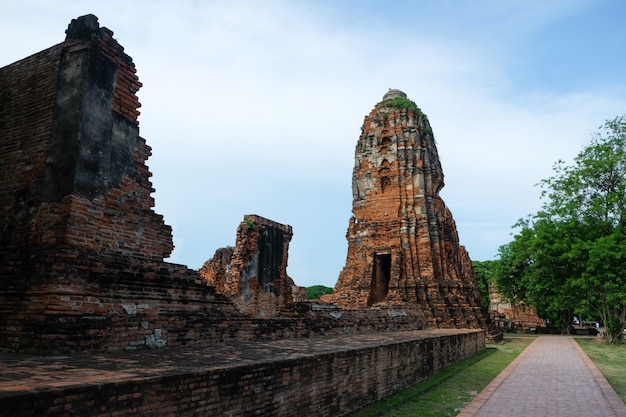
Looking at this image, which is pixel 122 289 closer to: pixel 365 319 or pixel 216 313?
pixel 216 313

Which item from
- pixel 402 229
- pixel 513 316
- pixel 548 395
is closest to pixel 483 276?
pixel 513 316

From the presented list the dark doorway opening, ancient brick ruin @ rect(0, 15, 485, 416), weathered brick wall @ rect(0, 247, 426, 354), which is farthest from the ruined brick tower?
weathered brick wall @ rect(0, 247, 426, 354)

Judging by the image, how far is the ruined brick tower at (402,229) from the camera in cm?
1820

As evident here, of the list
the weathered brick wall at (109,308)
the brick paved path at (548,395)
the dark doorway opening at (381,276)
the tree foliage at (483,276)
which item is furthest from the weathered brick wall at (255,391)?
the tree foliage at (483,276)

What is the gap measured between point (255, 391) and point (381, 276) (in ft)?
54.0

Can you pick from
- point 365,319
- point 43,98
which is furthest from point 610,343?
point 43,98

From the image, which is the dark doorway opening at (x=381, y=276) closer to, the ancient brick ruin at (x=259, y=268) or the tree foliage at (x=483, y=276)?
the ancient brick ruin at (x=259, y=268)

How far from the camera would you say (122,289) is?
5.98 m

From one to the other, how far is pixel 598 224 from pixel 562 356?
815 cm

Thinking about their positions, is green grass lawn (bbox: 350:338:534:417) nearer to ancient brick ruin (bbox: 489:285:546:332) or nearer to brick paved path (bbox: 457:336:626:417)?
brick paved path (bbox: 457:336:626:417)

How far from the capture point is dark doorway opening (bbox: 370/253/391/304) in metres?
19.6

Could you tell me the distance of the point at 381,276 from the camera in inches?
802

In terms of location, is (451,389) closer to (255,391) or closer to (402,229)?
(255,391)

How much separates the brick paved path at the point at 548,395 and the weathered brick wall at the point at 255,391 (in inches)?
51.5
